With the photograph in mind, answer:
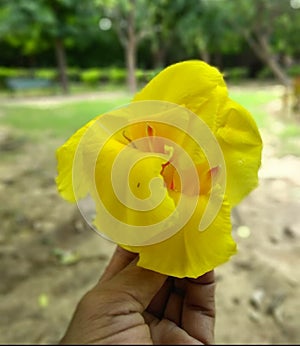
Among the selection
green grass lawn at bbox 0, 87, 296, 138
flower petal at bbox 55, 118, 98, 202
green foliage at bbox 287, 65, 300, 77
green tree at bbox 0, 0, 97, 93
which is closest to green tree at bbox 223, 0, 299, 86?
green foliage at bbox 287, 65, 300, 77

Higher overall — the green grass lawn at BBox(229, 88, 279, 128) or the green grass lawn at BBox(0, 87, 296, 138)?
the green grass lawn at BBox(229, 88, 279, 128)

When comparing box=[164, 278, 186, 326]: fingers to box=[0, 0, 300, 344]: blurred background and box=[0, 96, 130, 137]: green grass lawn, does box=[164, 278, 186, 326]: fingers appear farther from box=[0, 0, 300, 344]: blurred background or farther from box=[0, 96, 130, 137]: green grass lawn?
box=[0, 96, 130, 137]: green grass lawn


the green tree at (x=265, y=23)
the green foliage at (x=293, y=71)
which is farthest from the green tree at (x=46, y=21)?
the green foliage at (x=293, y=71)

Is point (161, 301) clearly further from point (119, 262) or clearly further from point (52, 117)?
point (52, 117)

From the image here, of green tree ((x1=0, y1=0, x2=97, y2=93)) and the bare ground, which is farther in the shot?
green tree ((x1=0, y1=0, x2=97, y2=93))

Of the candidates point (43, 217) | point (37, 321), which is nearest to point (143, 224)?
point (37, 321)

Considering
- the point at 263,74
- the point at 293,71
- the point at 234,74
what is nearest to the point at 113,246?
the point at 234,74

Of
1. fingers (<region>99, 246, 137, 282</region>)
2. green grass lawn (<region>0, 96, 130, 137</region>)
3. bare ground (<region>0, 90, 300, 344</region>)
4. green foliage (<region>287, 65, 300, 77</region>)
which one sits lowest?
green grass lawn (<region>0, 96, 130, 137</region>)
